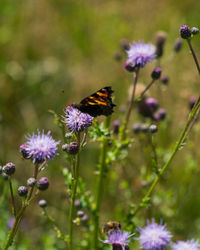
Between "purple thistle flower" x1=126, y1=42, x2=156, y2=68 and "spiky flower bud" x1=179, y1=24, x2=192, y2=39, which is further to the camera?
"purple thistle flower" x1=126, y1=42, x2=156, y2=68

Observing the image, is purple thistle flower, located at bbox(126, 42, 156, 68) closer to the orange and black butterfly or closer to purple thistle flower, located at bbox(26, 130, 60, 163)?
the orange and black butterfly

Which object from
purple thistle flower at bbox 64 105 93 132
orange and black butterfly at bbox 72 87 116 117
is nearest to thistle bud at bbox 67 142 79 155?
purple thistle flower at bbox 64 105 93 132

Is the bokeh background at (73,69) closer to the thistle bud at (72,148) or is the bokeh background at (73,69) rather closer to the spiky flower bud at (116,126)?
the spiky flower bud at (116,126)

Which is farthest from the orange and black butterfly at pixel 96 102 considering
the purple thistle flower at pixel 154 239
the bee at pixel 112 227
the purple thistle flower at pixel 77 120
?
the purple thistle flower at pixel 154 239

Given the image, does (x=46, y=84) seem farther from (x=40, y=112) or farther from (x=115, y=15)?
(x=115, y=15)

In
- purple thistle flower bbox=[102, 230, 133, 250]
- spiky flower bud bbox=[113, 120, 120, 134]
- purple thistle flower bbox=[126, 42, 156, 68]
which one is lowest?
purple thistle flower bbox=[102, 230, 133, 250]

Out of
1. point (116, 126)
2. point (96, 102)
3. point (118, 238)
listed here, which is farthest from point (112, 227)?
point (116, 126)

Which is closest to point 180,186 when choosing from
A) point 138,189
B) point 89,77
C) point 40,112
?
point 138,189

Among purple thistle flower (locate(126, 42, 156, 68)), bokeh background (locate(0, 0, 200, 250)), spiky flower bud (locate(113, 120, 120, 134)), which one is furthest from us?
bokeh background (locate(0, 0, 200, 250))
